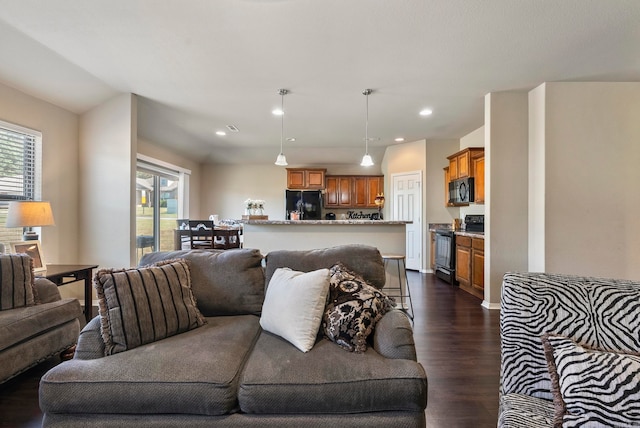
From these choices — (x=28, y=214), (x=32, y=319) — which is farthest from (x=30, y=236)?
(x=32, y=319)

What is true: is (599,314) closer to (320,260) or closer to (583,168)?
(320,260)

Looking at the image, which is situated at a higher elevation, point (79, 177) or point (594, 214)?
point (79, 177)

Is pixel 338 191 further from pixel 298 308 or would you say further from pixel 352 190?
pixel 298 308

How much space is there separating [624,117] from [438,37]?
249 centimetres

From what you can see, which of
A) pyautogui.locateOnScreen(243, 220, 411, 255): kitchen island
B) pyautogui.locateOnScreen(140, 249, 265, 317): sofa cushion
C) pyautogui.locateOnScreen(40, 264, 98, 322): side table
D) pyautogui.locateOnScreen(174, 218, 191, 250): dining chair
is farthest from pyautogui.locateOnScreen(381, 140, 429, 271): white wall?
pyautogui.locateOnScreen(40, 264, 98, 322): side table

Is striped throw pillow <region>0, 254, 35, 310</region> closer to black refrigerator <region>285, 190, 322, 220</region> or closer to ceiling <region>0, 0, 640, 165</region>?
ceiling <region>0, 0, 640, 165</region>

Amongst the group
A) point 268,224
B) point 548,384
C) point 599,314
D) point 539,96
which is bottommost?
point 548,384

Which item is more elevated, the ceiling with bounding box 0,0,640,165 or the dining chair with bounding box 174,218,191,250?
the ceiling with bounding box 0,0,640,165

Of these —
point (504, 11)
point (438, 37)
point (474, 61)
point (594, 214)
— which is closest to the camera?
point (504, 11)

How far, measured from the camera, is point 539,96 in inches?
134

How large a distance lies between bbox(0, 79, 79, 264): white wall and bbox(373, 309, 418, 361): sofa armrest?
150 inches

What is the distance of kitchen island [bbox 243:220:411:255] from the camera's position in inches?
134

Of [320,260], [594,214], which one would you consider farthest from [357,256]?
[594,214]

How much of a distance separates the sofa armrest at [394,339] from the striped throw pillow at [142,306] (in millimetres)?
1056
